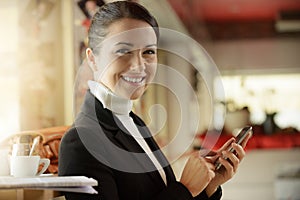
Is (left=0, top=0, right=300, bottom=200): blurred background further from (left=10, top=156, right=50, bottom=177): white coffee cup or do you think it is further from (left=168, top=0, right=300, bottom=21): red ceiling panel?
A: (left=10, top=156, right=50, bottom=177): white coffee cup

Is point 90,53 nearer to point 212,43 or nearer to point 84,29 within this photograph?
point 84,29

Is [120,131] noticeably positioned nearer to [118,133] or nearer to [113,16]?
[118,133]

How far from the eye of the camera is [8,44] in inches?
101

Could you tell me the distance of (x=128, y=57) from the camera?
1.26 meters

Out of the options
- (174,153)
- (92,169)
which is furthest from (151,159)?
(174,153)

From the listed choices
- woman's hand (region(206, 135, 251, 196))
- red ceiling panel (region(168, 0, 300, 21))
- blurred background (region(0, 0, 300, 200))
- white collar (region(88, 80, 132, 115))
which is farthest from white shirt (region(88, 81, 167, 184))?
red ceiling panel (region(168, 0, 300, 21))

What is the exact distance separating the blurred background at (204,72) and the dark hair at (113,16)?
61 cm

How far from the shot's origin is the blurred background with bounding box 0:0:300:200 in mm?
2633

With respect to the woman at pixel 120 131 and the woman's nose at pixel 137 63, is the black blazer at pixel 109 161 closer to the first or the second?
the woman at pixel 120 131

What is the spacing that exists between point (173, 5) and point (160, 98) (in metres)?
2.23

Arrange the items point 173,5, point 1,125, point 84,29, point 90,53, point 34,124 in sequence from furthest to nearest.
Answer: point 173,5 → point 84,29 → point 34,124 → point 1,125 → point 90,53

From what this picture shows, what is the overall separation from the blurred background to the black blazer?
0.58 m

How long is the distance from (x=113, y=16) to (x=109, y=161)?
0.31 m

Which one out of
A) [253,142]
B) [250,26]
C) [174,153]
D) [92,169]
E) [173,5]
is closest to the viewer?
[92,169]
